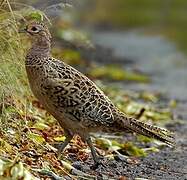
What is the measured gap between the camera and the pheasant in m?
7.67

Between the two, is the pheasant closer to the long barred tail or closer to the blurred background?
the long barred tail

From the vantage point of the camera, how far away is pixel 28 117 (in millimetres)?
9062

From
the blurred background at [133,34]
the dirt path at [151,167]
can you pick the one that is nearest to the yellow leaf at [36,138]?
the dirt path at [151,167]

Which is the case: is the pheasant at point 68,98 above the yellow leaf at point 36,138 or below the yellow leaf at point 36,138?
above

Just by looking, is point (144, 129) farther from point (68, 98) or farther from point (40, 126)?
point (40, 126)

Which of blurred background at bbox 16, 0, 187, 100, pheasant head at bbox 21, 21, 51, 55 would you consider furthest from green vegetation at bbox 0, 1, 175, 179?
blurred background at bbox 16, 0, 187, 100

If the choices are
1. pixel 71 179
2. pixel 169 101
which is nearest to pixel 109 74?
pixel 169 101

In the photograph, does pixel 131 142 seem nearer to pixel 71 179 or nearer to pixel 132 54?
pixel 71 179

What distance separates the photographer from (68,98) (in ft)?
25.2

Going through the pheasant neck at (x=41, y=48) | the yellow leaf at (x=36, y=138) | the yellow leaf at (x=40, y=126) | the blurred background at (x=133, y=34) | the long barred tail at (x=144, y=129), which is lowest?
the yellow leaf at (x=36, y=138)

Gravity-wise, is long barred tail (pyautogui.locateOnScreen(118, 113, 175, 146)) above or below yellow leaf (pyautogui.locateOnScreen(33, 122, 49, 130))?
above

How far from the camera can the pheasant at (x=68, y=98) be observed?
7.67m

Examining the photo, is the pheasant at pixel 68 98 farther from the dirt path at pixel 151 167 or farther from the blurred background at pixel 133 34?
the blurred background at pixel 133 34

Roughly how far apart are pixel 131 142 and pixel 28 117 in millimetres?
2009
